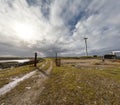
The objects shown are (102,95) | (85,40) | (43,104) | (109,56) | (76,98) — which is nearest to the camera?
(43,104)

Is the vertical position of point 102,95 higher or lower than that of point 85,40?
lower

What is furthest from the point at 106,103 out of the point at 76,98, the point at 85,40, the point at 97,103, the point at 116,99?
the point at 85,40

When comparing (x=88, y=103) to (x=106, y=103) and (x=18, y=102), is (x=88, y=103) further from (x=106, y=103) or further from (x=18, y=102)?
(x=18, y=102)

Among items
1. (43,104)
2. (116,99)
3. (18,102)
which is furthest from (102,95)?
(18,102)

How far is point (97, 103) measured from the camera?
322 inches

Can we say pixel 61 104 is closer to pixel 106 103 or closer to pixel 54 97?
pixel 54 97

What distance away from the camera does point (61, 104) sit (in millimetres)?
7855

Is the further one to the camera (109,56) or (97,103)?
(109,56)

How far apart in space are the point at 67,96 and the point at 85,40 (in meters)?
114

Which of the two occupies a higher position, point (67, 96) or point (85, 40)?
point (85, 40)

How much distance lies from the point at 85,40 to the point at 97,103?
115 meters

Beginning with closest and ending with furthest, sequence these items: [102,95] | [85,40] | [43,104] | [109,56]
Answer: [43,104] → [102,95] → [109,56] → [85,40]

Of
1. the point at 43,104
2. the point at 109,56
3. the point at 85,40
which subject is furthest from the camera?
the point at 85,40

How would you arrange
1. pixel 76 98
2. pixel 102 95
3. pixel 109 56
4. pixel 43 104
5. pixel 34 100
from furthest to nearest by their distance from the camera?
pixel 109 56
pixel 102 95
pixel 76 98
pixel 34 100
pixel 43 104
